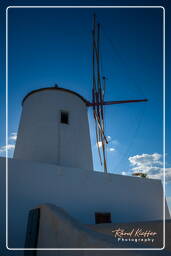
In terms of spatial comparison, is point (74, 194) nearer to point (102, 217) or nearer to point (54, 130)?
point (102, 217)

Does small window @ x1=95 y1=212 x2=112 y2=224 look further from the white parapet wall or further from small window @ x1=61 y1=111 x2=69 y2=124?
small window @ x1=61 y1=111 x2=69 y2=124

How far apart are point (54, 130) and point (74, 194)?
3.12 metres

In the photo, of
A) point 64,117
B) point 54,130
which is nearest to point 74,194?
point 54,130

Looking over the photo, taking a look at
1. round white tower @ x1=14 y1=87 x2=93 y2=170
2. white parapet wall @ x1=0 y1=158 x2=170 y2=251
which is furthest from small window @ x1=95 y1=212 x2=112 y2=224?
round white tower @ x1=14 y1=87 x2=93 y2=170

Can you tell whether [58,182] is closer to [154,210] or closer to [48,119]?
[48,119]

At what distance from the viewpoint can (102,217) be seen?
7.89 meters

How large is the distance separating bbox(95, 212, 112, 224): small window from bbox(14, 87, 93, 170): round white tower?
2374mm

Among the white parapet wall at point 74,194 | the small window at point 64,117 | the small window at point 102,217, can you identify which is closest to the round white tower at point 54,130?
the small window at point 64,117

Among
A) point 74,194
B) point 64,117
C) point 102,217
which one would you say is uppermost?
point 64,117

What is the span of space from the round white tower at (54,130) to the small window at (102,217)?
237 cm

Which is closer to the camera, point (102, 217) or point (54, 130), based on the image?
point (102, 217)

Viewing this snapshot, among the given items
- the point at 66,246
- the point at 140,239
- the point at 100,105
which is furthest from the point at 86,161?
the point at 66,246

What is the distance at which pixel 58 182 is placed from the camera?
7.46 meters

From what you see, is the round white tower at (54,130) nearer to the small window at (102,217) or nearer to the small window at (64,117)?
the small window at (64,117)
